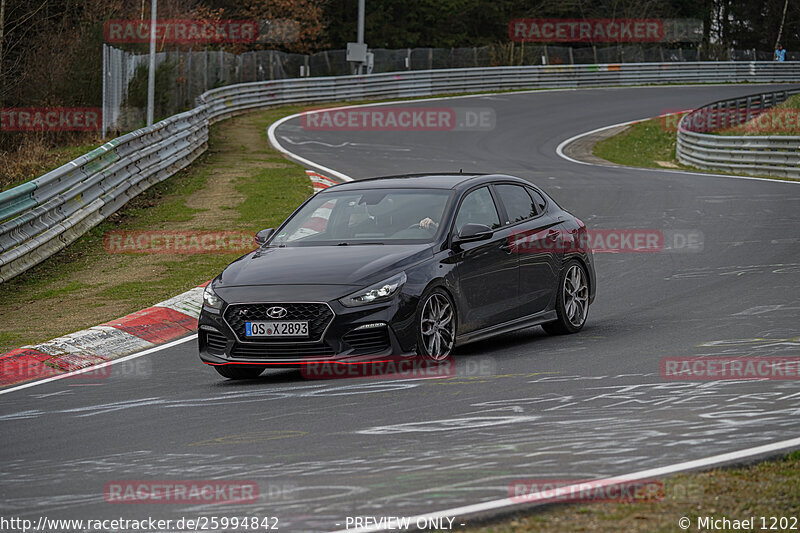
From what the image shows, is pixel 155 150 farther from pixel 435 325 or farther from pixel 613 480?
pixel 613 480

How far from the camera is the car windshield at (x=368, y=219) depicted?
32.9ft

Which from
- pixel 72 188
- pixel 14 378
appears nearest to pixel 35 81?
pixel 72 188

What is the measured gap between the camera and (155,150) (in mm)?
21953

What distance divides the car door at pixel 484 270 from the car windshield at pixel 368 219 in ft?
0.90

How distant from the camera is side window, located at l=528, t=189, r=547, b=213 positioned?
11.4 meters

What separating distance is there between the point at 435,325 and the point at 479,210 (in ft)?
5.30

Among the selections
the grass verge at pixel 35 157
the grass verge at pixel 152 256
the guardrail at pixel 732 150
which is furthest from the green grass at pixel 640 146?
the grass verge at pixel 35 157

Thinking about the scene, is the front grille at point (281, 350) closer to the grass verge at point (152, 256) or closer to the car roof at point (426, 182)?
the car roof at point (426, 182)

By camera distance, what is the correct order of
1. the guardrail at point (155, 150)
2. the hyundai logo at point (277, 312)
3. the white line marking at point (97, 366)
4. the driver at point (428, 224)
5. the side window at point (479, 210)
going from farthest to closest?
the guardrail at point (155, 150) < the side window at point (479, 210) < the driver at point (428, 224) < the white line marking at point (97, 366) < the hyundai logo at point (277, 312)

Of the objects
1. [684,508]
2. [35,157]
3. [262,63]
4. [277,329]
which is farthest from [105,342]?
[262,63]

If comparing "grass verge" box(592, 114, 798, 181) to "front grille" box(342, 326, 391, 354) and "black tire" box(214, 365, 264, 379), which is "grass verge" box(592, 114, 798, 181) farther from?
"front grille" box(342, 326, 391, 354)
